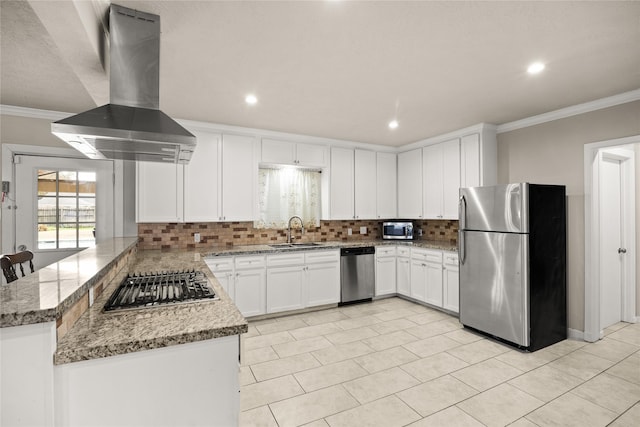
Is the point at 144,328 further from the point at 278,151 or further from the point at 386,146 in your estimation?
the point at 386,146

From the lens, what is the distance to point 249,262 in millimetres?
3971

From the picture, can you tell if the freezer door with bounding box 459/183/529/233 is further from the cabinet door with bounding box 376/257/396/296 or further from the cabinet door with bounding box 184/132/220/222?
the cabinet door with bounding box 184/132/220/222

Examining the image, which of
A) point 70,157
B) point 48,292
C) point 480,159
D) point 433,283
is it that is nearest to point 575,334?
point 433,283

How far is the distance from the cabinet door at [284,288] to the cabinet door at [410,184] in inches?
82.6

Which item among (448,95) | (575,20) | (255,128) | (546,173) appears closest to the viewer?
(575,20)

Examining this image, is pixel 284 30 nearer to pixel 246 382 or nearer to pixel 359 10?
pixel 359 10

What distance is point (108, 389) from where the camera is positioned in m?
1.17

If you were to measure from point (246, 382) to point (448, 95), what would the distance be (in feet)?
10.4

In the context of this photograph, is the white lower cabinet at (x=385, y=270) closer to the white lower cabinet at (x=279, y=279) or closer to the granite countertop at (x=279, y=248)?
the granite countertop at (x=279, y=248)

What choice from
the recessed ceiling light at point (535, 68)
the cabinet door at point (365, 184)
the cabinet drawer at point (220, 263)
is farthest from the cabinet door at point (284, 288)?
the recessed ceiling light at point (535, 68)

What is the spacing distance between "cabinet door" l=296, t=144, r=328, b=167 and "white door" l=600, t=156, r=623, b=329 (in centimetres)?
346

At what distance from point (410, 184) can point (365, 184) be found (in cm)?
74

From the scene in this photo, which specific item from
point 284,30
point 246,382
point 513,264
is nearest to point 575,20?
point 284,30

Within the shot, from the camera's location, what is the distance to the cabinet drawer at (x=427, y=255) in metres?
4.34
